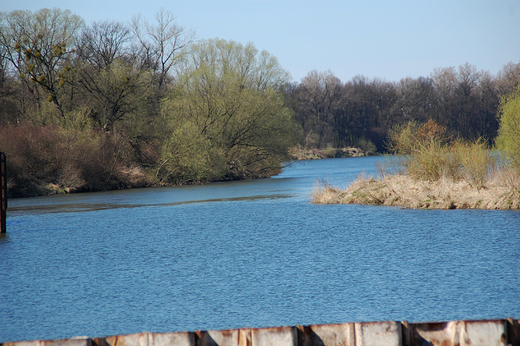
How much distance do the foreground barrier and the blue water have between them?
2743mm

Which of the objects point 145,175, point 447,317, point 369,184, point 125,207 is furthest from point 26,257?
point 145,175

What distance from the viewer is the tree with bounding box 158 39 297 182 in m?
44.0

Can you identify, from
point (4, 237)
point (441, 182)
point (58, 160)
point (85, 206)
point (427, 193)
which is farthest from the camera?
point (58, 160)

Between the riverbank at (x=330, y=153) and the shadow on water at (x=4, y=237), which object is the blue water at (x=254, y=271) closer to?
the shadow on water at (x=4, y=237)

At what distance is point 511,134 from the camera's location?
24.5 meters

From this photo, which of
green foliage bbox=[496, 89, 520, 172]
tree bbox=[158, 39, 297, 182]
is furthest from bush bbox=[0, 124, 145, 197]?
green foliage bbox=[496, 89, 520, 172]

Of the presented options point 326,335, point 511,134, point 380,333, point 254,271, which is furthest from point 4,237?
point 511,134

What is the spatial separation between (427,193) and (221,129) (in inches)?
1049

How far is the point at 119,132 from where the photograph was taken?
44.4m

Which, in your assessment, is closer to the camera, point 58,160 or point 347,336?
point 347,336

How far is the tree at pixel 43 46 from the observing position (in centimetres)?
4384

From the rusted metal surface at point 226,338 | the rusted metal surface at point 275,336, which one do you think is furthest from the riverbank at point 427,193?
the rusted metal surface at point 226,338

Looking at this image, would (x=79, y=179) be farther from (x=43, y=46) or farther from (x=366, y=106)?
(x=366, y=106)

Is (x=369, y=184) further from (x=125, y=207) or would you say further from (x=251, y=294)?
(x=251, y=294)
